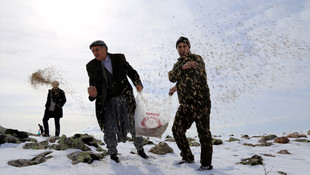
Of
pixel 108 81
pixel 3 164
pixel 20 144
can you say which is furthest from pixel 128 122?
pixel 20 144

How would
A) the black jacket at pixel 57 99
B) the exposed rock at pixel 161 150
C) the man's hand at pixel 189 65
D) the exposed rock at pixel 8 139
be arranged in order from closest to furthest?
the man's hand at pixel 189 65
the exposed rock at pixel 161 150
the exposed rock at pixel 8 139
the black jacket at pixel 57 99

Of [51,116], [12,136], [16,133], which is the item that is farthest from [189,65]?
[51,116]

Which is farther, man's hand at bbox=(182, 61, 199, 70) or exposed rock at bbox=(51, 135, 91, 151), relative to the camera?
exposed rock at bbox=(51, 135, 91, 151)

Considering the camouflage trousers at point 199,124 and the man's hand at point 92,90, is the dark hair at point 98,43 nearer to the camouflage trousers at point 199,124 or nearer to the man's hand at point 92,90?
the man's hand at point 92,90

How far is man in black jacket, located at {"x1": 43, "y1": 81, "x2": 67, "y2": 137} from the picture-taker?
26.1ft

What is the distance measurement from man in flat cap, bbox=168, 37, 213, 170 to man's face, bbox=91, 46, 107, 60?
1.36 m

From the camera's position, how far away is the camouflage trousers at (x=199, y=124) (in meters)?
3.77

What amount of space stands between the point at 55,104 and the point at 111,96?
4.53 metres

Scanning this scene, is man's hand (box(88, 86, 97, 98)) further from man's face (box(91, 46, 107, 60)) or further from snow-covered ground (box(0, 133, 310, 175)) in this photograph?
snow-covered ground (box(0, 133, 310, 175))

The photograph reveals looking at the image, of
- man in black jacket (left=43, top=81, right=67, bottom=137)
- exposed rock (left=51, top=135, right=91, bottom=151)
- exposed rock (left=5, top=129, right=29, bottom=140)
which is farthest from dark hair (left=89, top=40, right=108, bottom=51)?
man in black jacket (left=43, top=81, right=67, bottom=137)

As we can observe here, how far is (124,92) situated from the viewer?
437 centimetres

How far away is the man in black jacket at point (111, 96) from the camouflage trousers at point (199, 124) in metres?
0.88

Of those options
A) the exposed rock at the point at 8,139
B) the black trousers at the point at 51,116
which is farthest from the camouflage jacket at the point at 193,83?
the black trousers at the point at 51,116

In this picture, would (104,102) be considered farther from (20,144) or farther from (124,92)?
(20,144)
